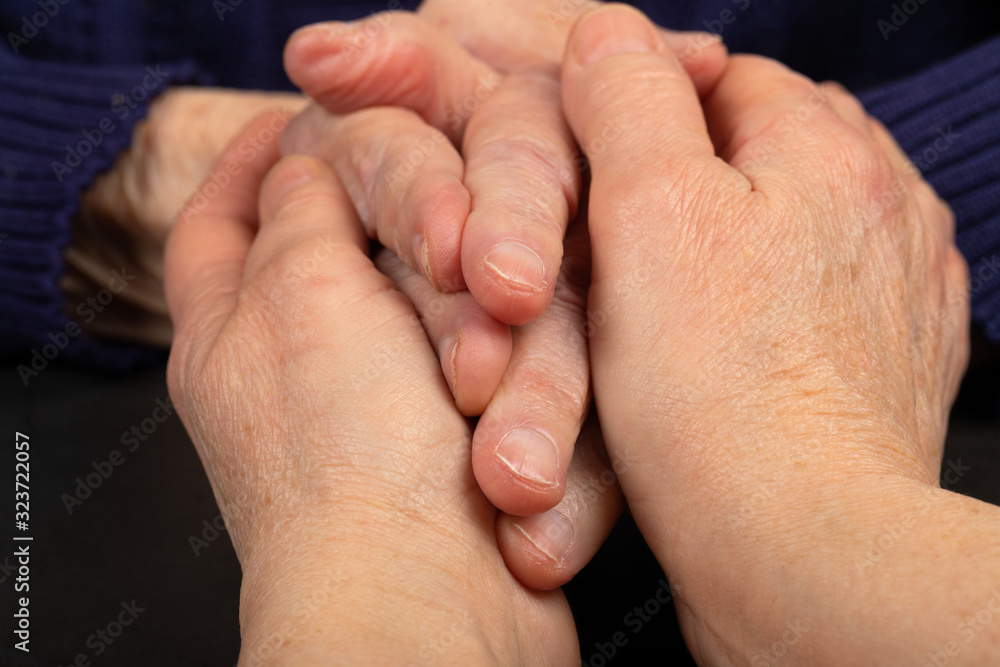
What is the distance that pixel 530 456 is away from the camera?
660 millimetres

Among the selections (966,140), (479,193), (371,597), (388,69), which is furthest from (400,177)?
(966,140)

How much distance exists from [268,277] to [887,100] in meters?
0.89

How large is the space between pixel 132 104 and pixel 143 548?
0.63 metres

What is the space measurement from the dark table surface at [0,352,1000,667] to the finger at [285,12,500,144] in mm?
Result: 456

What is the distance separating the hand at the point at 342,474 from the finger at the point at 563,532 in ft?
0.05

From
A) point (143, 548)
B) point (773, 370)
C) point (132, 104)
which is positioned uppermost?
point (773, 370)

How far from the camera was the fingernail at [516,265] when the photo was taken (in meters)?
0.66

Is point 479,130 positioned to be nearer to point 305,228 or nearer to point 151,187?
point 305,228

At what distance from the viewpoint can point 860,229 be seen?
2.62ft

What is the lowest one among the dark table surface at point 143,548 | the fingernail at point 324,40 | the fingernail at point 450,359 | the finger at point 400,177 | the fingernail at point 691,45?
the dark table surface at point 143,548

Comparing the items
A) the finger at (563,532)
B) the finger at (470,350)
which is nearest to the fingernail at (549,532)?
the finger at (563,532)

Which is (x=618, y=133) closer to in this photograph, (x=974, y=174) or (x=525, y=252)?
(x=525, y=252)

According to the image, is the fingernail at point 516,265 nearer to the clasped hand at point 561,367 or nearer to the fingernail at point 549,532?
the clasped hand at point 561,367

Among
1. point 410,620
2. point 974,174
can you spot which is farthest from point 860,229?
point 410,620
